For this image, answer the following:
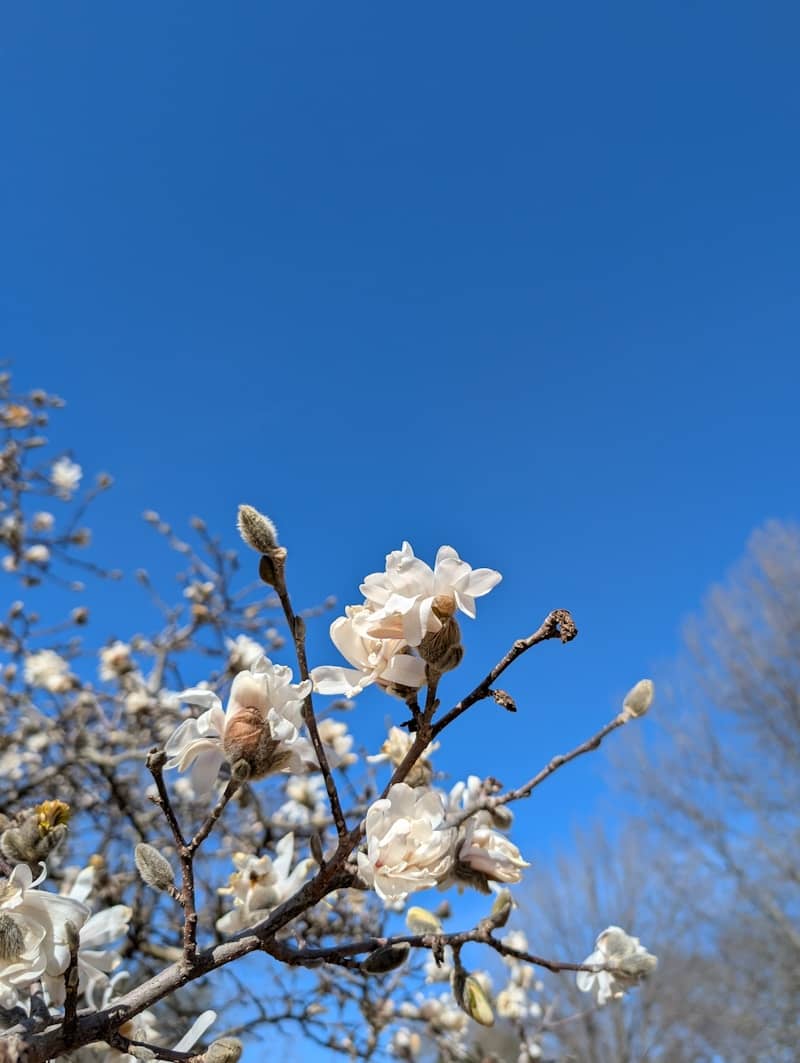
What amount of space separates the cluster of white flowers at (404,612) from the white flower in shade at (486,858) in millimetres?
260

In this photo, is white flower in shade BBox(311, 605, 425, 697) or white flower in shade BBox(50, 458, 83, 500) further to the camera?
white flower in shade BBox(50, 458, 83, 500)

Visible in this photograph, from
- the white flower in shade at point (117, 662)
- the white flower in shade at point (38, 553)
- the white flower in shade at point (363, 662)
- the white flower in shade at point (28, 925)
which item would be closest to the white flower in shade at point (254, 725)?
the white flower in shade at point (363, 662)

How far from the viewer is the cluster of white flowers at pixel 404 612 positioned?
0.71 meters

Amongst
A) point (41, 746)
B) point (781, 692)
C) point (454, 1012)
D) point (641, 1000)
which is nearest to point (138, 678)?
point (41, 746)

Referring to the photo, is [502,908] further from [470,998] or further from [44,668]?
[44,668]

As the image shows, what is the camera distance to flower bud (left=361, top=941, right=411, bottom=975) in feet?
2.62

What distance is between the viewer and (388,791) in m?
0.75

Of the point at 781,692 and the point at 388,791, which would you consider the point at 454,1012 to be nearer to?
the point at 388,791

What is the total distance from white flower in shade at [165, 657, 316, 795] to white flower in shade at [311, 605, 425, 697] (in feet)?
0.13

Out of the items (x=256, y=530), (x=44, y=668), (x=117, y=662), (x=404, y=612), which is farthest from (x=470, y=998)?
(x=44, y=668)

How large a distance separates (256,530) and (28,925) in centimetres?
44

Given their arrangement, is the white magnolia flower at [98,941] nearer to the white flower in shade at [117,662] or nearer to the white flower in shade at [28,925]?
the white flower in shade at [28,925]

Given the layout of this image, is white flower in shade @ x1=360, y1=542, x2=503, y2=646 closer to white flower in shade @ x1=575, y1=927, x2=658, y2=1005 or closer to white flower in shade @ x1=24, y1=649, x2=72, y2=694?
white flower in shade @ x1=575, y1=927, x2=658, y2=1005

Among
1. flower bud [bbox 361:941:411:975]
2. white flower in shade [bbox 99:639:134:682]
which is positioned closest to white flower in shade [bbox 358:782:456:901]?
flower bud [bbox 361:941:411:975]
